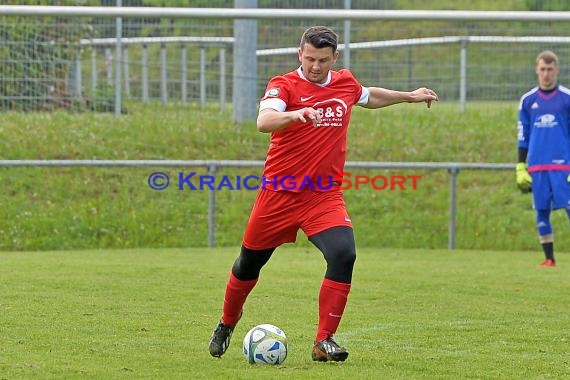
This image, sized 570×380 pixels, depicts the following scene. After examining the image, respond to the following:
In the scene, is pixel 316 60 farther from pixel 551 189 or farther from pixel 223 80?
pixel 223 80

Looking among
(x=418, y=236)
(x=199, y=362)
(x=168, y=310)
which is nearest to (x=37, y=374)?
(x=199, y=362)

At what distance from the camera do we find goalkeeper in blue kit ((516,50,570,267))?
12.0 metres

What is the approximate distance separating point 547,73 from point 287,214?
598cm

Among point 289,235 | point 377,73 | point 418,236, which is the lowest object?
point 418,236

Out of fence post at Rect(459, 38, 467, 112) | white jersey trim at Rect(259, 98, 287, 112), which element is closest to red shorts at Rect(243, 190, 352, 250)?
white jersey trim at Rect(259, 98, 287, 112)

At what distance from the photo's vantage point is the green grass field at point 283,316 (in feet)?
20.7

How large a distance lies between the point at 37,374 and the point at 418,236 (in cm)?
934

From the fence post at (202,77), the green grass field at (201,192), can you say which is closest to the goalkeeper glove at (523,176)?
the green grass field at (201,192)

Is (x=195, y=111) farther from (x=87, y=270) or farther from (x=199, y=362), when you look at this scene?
(x=199, y=362)

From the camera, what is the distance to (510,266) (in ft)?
40.4

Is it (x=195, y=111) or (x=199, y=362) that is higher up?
(x=195, y=111)

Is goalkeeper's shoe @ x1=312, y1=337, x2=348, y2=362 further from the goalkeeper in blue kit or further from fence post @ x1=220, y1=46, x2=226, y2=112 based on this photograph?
fence post @ x1=220, y1=46, x2=226, y2=112

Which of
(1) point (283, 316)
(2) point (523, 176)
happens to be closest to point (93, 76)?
(2) point (523, 176)

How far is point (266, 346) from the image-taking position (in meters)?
6.39
